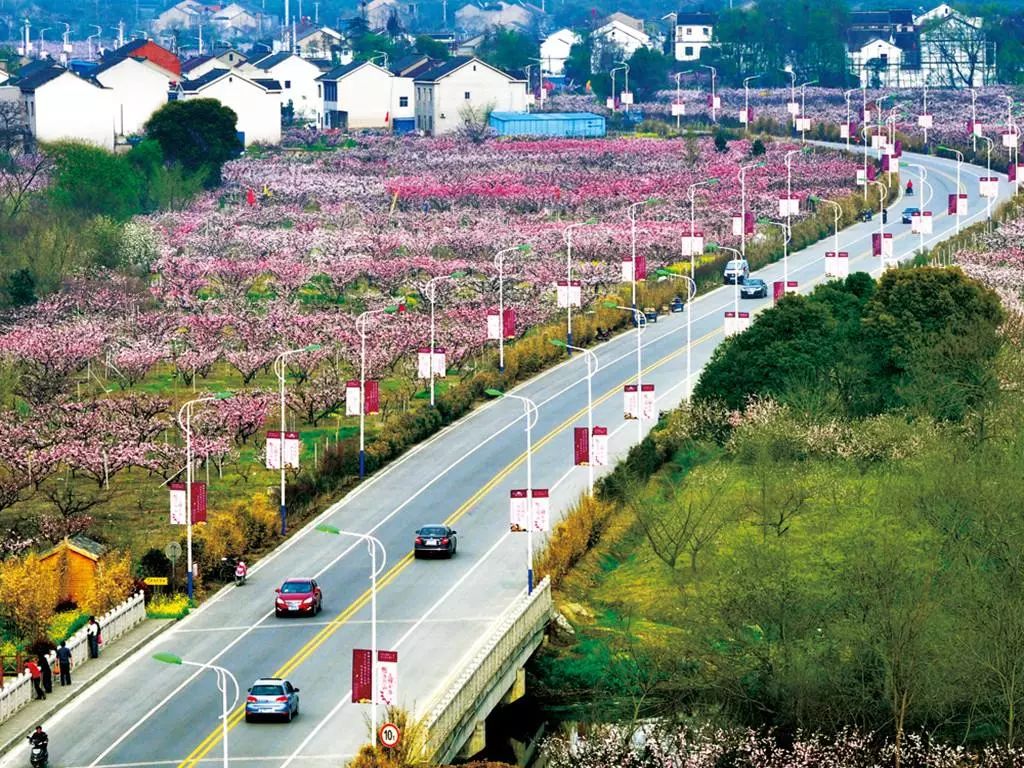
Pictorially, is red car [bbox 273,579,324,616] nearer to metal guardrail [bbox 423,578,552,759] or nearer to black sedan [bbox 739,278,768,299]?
metal guardrail [bbox 423,578,552,759]

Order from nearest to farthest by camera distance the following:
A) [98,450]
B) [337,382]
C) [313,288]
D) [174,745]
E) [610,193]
Result: [174,745], [98,450], [337,382], [313,288], [610,193]

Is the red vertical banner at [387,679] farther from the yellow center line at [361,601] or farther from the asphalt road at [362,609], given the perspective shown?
the yellow center line at [361,601]

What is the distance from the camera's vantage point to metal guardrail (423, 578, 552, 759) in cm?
6069

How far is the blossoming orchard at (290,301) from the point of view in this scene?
91.5 m

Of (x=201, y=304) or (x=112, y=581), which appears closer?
(x=112, y=581)

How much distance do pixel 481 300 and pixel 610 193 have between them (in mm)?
52624

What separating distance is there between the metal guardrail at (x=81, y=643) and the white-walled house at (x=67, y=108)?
123440 mm

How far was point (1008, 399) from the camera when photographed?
92.5m

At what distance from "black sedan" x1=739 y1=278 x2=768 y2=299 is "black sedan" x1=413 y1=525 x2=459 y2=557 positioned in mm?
50950

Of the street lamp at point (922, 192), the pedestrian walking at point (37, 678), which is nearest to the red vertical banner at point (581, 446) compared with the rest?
the pedestrian walking at point (37, 678)

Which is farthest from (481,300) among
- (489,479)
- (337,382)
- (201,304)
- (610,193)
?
(610,193)

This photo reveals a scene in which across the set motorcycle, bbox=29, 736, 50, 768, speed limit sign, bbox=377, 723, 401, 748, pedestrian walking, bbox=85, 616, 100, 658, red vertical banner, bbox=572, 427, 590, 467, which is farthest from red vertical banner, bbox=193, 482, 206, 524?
speed limit sign, bbox=377, 723, 401, 748

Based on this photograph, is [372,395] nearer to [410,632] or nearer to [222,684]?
[410,632]

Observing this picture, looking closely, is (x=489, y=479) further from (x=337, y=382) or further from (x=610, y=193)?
(x=610, y=193)
